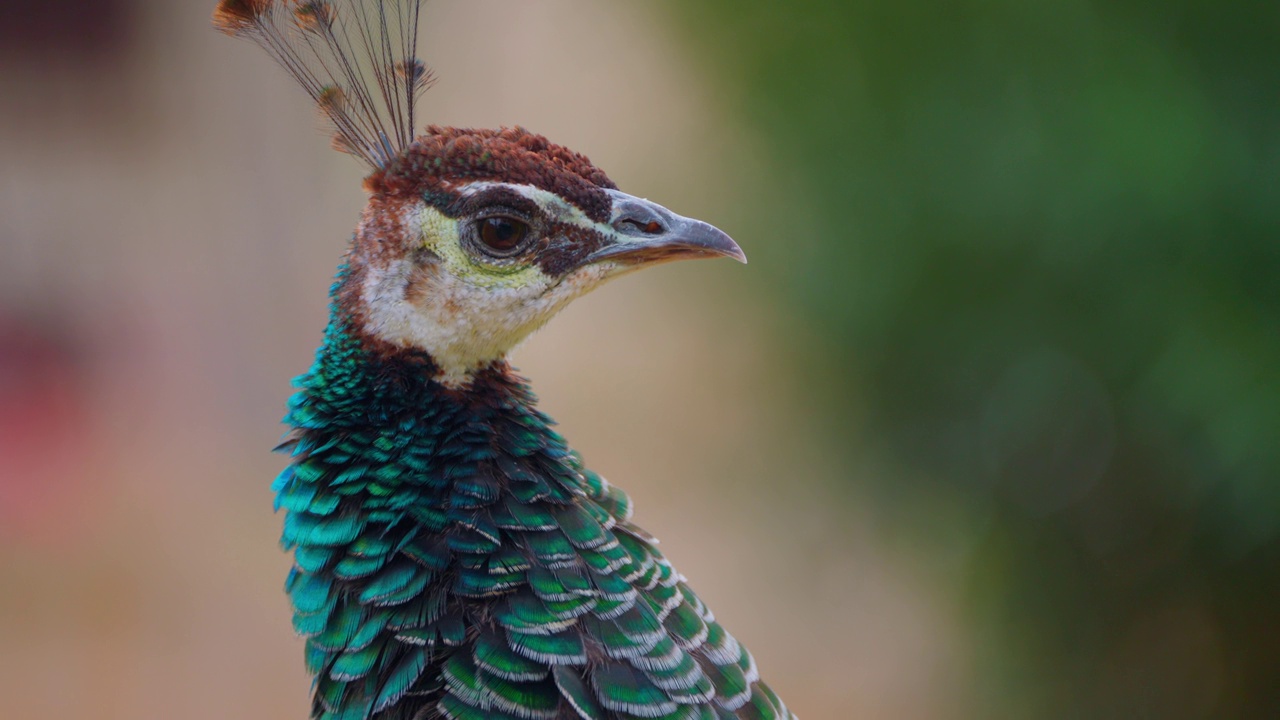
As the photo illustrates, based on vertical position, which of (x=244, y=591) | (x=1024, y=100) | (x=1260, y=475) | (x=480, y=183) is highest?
(x=1024, y=100)

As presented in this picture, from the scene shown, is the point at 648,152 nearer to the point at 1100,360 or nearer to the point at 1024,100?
the point at 1024,100

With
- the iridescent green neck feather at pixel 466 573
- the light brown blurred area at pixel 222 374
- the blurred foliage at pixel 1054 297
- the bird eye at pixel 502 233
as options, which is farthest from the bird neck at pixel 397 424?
the light brown blurred area at pixel 222 374

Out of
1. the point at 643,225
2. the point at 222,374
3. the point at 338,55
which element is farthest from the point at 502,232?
the point at 222,374

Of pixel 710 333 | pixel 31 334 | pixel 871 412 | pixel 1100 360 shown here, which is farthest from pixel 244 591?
pixel 1100 360

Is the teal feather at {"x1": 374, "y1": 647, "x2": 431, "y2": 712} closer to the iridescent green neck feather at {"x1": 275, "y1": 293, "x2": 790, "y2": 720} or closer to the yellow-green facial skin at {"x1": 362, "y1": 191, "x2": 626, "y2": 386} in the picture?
the iridescent green neck feather at {"x1": 275, "y1": 293, "x2": 790, "y2": 720}

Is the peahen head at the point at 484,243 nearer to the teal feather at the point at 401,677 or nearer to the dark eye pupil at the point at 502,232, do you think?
the dark eye pupil at the point at 502,232

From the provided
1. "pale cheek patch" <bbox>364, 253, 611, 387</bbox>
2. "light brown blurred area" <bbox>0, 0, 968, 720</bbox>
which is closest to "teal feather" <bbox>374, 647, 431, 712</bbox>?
"pale cheek patch" <bbox>364, 253, 611, 387</bbox>

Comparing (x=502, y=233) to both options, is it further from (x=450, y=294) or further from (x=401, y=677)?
(x=401, y=677)
